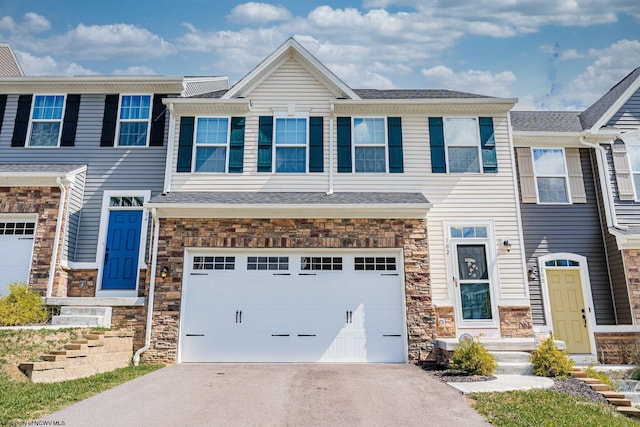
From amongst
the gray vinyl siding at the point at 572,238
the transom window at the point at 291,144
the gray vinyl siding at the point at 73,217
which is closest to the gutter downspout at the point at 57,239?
the gray vinyl siding at the point at 73,217

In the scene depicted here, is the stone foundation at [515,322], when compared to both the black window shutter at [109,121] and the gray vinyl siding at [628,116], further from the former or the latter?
the black window shutter at [109,121]

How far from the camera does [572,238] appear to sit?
1122 centimetres

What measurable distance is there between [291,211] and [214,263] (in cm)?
225

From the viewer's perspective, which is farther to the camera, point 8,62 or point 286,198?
point 8,62

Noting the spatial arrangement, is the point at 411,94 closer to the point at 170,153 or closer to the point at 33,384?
the point at 170,153

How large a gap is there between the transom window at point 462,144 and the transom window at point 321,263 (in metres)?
4.06

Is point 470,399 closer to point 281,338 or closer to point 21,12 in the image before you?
point 281,338

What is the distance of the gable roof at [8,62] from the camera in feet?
48.9

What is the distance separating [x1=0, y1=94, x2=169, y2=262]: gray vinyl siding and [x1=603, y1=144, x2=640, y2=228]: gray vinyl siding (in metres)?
12.6

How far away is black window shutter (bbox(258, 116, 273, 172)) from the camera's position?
1094cm

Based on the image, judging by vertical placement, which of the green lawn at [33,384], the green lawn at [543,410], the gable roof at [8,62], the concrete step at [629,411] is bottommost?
the concrete step at [629,411]

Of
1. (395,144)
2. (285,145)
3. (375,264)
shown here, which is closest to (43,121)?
(285,145)

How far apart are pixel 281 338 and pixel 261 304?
2.96 ft

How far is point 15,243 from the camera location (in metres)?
10.3
